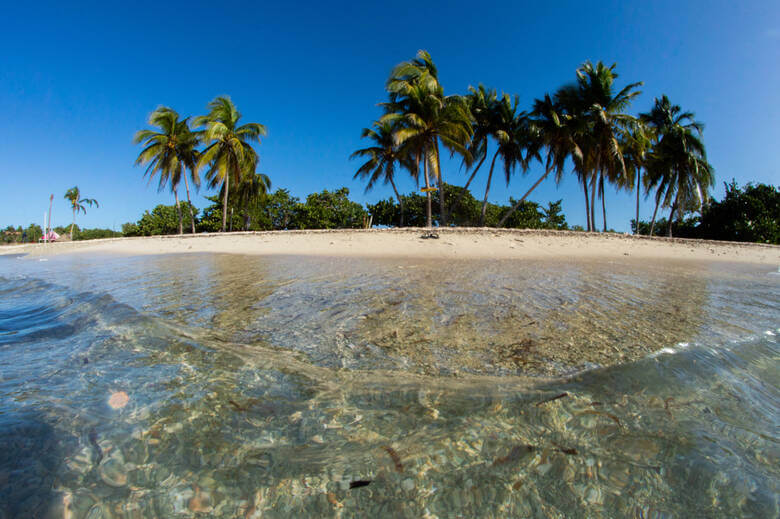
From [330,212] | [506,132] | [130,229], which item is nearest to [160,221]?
[130,229]

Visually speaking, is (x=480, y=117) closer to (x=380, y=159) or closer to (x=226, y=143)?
(x=380, y=159)

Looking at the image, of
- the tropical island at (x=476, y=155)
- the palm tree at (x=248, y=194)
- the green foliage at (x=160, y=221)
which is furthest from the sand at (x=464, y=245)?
the green foliage at (x=160, y=221)

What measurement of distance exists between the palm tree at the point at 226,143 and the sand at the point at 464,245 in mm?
7816

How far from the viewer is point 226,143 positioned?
21.5 meters

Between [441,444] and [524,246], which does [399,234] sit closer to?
[524,246]

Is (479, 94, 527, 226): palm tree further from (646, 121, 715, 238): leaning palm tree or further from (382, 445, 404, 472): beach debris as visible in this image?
(382, 445, 404, 472): beach debris

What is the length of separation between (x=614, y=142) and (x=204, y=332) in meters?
21.6

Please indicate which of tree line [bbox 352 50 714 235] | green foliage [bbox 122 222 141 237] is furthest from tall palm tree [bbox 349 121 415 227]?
green foliage [bbox 122 222 141 237]

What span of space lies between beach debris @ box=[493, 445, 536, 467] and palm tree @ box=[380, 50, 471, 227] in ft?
53.9

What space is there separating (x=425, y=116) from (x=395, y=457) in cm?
1904

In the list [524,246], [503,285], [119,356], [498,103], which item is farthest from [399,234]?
[498,103]

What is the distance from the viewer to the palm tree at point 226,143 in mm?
20328

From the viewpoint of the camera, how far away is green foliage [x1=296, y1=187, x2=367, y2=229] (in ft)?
Result: 88.9

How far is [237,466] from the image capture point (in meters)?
1.07
